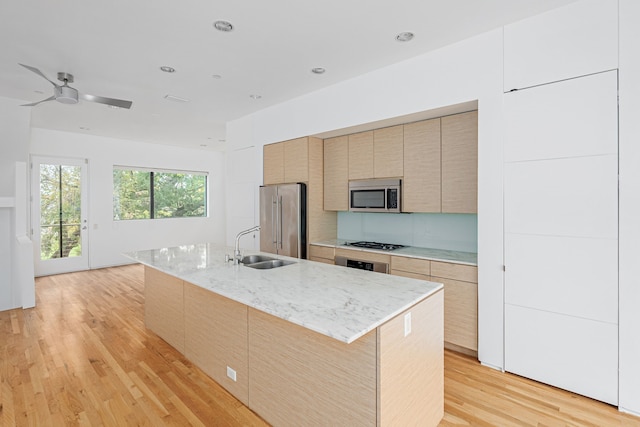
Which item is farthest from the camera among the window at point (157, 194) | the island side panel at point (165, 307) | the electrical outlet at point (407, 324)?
the window at point (157, 194)

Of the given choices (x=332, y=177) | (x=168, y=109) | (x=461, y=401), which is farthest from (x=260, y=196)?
(x=461, y=401)

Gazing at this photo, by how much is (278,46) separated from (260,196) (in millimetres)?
2392

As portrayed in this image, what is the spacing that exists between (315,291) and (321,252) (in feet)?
7.33

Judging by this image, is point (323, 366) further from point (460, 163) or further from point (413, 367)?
point (460, 163)

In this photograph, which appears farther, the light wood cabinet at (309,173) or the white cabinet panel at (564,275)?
the light wood cabinet at (309,173)

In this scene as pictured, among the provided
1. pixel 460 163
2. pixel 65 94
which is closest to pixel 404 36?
pixel 460 163

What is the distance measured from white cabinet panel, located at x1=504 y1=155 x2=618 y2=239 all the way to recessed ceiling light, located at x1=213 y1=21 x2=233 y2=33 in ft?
8.35

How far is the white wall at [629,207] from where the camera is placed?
207cm

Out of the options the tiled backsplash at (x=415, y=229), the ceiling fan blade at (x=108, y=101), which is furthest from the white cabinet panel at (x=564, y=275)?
the ceiling fan blade at (x=108, y=101)

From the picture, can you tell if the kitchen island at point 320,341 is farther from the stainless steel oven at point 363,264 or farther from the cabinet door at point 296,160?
the cabinet door at point 296,160

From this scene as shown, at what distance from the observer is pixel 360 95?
11.8ft

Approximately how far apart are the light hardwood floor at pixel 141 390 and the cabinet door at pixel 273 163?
8.22 ft

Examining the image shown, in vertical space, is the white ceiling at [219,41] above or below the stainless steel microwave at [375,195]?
above

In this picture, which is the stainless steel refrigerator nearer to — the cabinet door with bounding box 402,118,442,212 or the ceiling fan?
the cabinet door with bounding box 402,118,442,212
